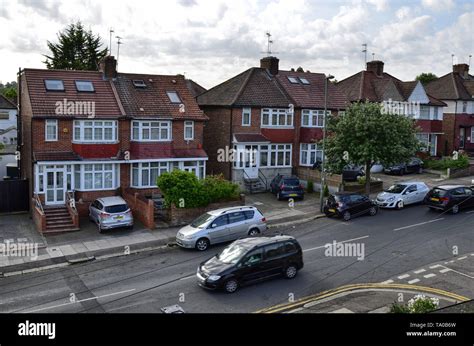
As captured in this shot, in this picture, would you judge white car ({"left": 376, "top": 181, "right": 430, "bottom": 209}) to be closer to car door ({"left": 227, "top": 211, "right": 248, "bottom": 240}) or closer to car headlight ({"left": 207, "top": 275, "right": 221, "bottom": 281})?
car door ({"left": 227, "top": 211, "right": 248, "bottom": 240})

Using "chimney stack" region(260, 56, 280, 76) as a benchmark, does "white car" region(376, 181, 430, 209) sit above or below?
below

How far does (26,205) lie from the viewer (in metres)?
29.0

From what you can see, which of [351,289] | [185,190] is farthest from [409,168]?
[351,289]

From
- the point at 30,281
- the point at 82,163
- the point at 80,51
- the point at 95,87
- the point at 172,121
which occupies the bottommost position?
the point at 30,281

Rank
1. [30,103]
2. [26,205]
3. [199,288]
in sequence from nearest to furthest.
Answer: [199,288] < [30,103] < [26,205]

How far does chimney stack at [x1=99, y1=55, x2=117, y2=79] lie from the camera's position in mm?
31062

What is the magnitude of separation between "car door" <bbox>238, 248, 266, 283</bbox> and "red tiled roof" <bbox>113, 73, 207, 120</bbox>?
15439mm

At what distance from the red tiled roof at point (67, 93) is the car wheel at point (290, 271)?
51.9ft

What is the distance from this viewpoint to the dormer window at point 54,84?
93.9 feet

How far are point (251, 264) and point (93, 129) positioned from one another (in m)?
15.7

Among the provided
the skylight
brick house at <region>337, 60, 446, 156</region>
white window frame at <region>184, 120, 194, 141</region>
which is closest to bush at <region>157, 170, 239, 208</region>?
white window frame at <region>184, 120, 194, 141</region>

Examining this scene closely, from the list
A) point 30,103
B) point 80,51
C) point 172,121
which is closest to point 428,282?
point 172,121
